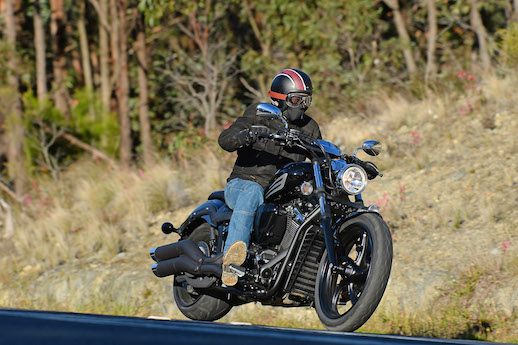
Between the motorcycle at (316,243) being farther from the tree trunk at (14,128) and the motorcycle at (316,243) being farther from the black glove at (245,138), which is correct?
the tree trunk at (14,128)

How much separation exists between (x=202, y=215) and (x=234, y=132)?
127 centimetres

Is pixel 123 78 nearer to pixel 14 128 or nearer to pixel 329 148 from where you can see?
pixel 14 128

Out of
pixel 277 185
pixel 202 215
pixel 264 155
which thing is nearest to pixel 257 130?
pixel 277 185

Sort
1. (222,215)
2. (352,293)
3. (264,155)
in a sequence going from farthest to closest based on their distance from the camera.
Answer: (222,215) → (264,155) → (352,293)

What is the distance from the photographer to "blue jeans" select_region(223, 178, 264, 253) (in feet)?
21.2

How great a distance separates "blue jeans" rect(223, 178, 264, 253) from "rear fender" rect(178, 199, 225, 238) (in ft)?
1.87

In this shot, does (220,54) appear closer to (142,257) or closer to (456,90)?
(456,90)

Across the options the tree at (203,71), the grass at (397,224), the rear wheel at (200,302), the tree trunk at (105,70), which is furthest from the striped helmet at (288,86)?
the tree trunk at (105,70)

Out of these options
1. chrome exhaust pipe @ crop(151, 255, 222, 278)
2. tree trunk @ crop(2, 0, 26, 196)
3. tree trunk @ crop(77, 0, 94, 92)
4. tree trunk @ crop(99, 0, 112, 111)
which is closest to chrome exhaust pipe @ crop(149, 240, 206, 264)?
chrome exhaust pipe @ crop(151, 255, 222, 278)

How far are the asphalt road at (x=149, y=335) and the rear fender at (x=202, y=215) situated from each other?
269 centimetres

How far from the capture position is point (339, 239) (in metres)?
6.02

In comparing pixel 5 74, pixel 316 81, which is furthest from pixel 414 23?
pixel 5 74

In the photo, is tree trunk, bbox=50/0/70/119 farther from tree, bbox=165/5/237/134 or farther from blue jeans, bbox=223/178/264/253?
blue jeans, bbox=223/178/264/253

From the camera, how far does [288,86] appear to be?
636 cm
